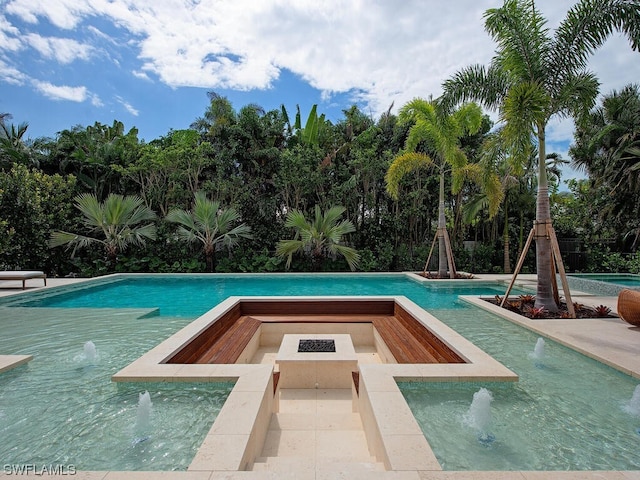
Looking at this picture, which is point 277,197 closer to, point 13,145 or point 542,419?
point 13,145

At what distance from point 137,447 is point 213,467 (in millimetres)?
740

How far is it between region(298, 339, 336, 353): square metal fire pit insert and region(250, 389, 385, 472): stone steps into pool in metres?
0.51

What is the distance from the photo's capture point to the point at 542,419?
266 cm

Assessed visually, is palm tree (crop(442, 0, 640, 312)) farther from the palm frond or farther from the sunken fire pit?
the sunken fire pit

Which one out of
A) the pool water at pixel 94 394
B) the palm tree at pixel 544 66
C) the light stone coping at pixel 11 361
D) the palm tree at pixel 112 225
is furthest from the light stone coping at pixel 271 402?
the palm tree at pixel 112 225

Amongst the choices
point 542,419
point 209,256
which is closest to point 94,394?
point 542,419

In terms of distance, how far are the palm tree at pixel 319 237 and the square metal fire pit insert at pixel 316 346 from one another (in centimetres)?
752

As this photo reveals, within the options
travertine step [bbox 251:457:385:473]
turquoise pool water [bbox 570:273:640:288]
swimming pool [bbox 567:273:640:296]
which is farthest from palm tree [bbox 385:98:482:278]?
travertine step [bbox 251:457:385:473]

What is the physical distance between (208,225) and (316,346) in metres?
9.07

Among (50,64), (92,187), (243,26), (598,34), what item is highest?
(50,64)

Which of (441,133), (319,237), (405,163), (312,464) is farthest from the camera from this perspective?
(319,237)

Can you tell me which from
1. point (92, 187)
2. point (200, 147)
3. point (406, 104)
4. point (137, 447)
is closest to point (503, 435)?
point (137, 447)

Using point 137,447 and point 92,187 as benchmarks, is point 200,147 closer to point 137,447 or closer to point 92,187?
point 92,187

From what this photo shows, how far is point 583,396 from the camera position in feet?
10.0
